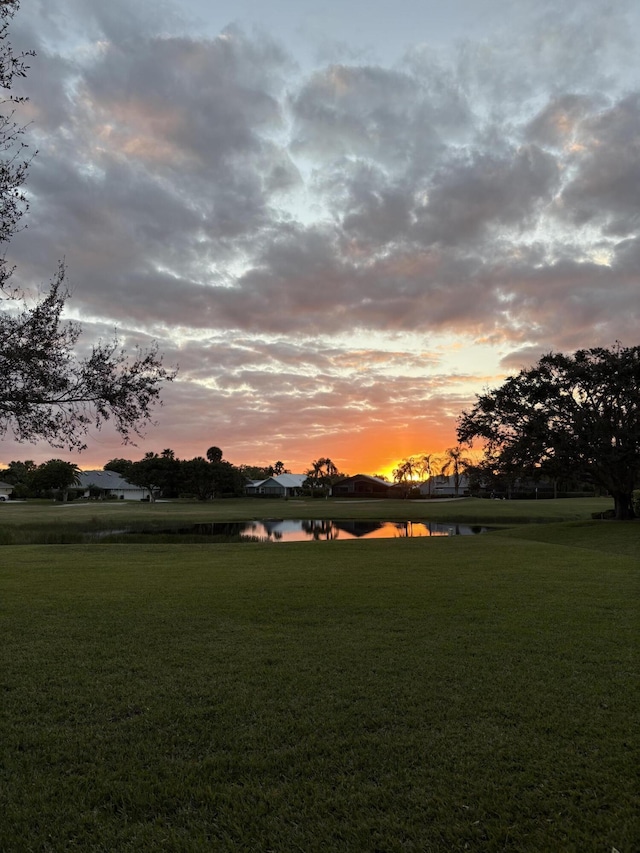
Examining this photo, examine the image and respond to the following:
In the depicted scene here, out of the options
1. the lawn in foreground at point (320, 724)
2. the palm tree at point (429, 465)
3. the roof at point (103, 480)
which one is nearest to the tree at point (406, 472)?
the palm tree at point (429, 465)

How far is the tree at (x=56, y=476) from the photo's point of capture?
99250 mm

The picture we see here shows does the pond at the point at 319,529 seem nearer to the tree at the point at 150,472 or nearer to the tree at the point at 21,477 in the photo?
the tree at the point at 150,472

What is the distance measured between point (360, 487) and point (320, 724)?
5052 inches

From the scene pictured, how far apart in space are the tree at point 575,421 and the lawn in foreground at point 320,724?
82.9ft

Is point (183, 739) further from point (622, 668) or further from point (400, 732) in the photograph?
point (622, 668)

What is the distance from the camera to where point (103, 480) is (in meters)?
133

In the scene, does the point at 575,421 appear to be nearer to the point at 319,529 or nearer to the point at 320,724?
the point at 319,529

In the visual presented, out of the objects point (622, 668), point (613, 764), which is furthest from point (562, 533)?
point (613, 764)

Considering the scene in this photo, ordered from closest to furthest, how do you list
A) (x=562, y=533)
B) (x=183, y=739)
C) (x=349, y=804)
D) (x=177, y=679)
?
(x=349, y=804) < (x=183, y=739) < (x=177, y=679) < (x=562, y=533)

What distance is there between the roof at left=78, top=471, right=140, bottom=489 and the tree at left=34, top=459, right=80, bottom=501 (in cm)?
2472

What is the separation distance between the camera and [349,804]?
3.77 m

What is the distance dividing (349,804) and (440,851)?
0.70 metres

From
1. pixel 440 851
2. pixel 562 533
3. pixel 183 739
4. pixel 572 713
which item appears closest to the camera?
pixel 440 851

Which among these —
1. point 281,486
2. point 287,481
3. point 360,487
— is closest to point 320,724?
point 360,487
